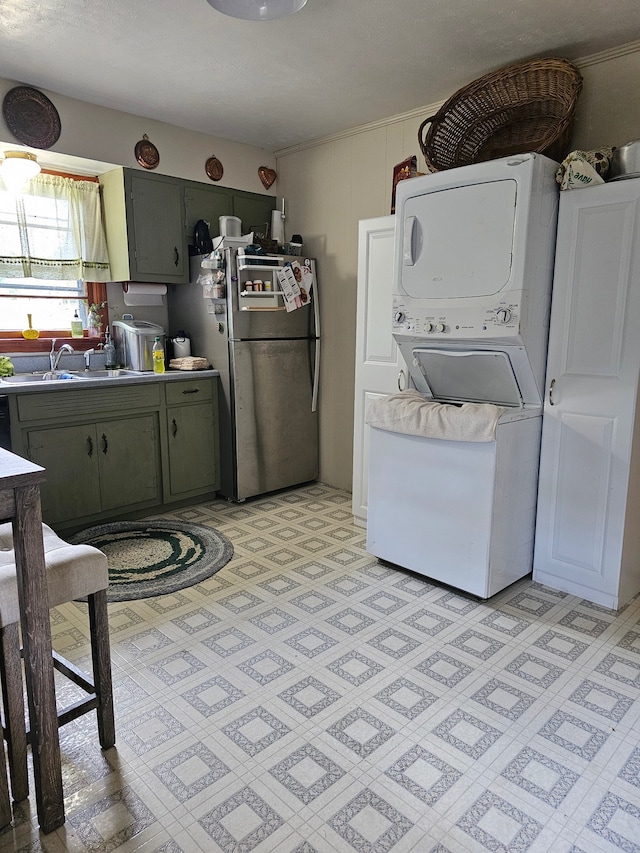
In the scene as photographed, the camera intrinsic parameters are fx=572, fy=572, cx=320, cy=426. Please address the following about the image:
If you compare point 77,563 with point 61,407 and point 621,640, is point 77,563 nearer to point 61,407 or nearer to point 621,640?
point 61,407

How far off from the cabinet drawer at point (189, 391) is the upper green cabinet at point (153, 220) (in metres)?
0.71

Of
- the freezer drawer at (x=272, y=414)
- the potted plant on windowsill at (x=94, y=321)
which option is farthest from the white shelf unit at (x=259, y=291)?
the potted plant on windowsill at (x=94, y=321)

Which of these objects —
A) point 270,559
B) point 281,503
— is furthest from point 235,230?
point 270,559

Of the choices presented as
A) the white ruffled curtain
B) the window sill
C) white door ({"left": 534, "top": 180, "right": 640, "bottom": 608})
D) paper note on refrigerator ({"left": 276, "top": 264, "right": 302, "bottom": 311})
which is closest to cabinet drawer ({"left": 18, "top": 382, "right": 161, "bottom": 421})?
the window sill

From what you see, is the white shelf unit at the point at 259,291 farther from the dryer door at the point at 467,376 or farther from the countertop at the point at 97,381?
the dryer door at the point at 467,376

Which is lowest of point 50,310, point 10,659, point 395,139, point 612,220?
point 10,659

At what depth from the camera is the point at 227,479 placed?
3.89 metres

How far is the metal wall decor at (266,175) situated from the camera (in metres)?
4.27

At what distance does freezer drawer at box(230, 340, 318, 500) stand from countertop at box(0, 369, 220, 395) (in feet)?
0.81

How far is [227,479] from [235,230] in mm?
1659

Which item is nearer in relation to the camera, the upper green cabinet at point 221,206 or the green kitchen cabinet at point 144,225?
the green kitchen cabinet at point 144,225

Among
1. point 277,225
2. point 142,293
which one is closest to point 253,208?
point 277,225

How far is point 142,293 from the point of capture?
12.6 feet

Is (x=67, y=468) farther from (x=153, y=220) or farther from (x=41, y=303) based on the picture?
(x=153, y=220)
